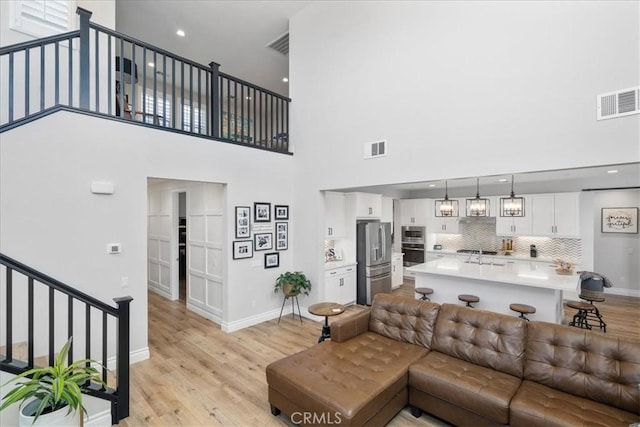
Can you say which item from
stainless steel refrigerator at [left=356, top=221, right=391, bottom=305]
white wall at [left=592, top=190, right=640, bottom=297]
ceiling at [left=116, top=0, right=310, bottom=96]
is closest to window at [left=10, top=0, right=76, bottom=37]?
ceiling at [left=116, top=0, right=310, bottom=96]

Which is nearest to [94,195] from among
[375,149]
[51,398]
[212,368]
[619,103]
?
[51,398]

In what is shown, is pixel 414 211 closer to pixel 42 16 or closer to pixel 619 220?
pixel 619 220

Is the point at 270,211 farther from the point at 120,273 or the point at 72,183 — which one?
the point at 72,183

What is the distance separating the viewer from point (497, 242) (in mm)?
7629

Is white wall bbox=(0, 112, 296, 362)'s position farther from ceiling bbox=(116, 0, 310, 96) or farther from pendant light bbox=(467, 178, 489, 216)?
pendant light bbox=(467, 178, 489, 216)

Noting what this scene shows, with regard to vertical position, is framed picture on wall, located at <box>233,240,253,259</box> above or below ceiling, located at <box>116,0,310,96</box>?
below

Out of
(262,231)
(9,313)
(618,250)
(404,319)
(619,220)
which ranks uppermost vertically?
(619,220)

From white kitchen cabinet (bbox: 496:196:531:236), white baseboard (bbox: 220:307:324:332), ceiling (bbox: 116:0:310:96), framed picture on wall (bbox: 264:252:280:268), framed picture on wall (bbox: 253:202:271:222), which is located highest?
ceiling (bbox: 116:0:310:96)

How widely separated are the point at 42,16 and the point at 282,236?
182 inches

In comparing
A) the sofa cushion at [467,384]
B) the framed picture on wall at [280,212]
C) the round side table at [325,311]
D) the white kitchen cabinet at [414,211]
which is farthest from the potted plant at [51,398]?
the white kitchen cabinet at [414,211]

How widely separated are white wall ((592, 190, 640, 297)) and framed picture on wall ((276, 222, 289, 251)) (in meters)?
6.77

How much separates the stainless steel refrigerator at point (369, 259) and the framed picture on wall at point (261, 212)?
1961 millimetres

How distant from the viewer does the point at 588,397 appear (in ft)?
7.47

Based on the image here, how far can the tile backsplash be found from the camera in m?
6.55
